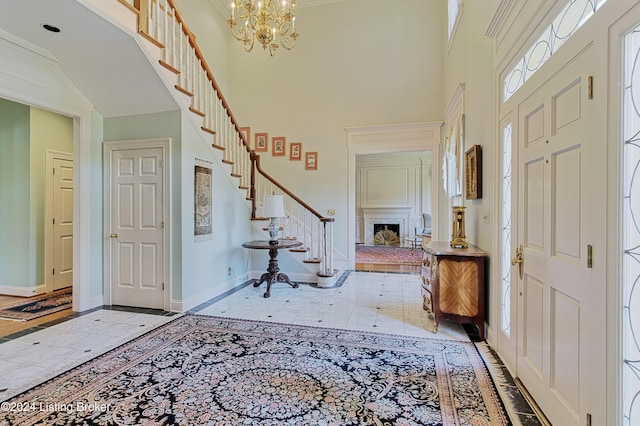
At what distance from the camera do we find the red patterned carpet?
727 cm

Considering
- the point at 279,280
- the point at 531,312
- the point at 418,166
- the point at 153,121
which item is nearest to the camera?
the point at 531,312

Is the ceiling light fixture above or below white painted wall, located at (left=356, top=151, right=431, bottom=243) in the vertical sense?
above

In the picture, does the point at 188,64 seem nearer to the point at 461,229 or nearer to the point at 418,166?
the point at 461,229

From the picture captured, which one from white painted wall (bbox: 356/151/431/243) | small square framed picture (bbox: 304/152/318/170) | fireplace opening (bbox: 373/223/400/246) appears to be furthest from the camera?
fireplace opening (bbox: 373/223/400/246)

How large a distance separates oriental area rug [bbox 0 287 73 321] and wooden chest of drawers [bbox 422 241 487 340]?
4.39 meters

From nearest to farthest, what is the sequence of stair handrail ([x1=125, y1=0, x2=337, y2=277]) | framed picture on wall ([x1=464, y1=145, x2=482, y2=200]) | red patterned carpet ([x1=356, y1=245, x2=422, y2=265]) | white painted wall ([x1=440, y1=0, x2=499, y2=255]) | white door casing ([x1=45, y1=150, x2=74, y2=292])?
white painted wall ([x1=440, y1=0, x2=499, y2=255])
framed picture on wall ([x1=464, y1=145, x2=482, y2=200])
stair handrail ([x1=125, y1=0, x2=337, y2=277])
white door casing ([x1=45, y1=150, x2=74, y2=292])
red patterned carpet ([x1=356, y1=245, x2=422, y2=265])

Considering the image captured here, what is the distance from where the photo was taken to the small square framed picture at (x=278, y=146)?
21.1ft

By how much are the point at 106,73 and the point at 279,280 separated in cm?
337

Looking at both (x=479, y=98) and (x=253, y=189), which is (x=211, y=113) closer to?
(x=253, y=189)

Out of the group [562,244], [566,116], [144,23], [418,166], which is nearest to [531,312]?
[562,244]

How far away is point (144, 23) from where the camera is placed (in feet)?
10.1

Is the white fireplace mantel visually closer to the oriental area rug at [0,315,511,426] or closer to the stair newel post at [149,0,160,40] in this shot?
the oriental area rug at [0,315,511,426]

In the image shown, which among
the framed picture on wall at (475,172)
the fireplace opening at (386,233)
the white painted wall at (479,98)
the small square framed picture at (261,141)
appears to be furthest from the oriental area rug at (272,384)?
the fireplace opening at (386,233)

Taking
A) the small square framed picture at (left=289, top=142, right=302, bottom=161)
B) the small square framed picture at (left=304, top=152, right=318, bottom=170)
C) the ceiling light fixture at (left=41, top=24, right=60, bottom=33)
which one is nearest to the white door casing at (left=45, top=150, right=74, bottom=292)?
the ceiling light fixture at (left=41, top=24, right=60, bottom=33)
